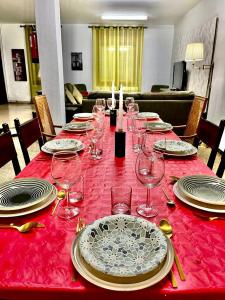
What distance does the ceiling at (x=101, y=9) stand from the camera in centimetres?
502

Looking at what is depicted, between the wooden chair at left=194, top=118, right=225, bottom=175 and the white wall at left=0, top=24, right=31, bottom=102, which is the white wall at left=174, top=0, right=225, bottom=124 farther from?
the white wall at left=0, top=24, right=31, bottom=102

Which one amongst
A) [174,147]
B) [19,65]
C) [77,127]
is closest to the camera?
[174,147]

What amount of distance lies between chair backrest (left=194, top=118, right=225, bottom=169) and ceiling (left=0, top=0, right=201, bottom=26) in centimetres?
421

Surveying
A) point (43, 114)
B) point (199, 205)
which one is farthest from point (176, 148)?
point (43, 114)

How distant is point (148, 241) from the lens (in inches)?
25.1

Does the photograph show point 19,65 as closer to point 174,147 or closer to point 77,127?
point 77,127

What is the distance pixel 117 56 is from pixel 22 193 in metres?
7.16

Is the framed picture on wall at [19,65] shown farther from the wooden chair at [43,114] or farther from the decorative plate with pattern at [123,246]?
the decorative plate with pattern at [123,246]

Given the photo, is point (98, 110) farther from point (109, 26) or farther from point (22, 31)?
point (22, 31)

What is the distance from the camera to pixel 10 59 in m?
8.45

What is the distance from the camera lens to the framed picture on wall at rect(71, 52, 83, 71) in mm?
7500

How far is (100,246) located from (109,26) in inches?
298

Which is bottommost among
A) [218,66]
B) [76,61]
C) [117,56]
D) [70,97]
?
[70,97]

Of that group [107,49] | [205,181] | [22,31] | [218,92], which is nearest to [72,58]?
Result: [107,49]
